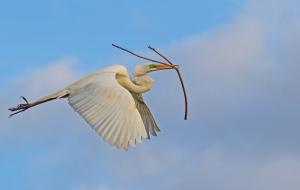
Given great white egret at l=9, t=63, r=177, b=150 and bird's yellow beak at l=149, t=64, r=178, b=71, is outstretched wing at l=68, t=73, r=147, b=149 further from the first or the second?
bird's yellow beak at l=149, t=64, r=178, b=71

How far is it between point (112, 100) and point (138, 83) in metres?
1.61

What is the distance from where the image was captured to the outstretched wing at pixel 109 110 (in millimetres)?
16734

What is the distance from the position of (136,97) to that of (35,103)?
159 cm

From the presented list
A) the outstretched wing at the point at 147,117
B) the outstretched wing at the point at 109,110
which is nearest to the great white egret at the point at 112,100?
the outstretched wing at the point at 109,110

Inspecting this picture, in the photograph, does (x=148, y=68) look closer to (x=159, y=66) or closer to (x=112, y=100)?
(x=159, y=66)

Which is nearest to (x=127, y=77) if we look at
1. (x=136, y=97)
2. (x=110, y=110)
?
(x=136, y=97)

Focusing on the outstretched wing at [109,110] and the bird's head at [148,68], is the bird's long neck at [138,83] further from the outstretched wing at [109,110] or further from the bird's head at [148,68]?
the outstretched wing at [109,110]

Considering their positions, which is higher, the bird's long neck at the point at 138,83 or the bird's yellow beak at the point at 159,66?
the bird's yellow beak at the point at 159,66

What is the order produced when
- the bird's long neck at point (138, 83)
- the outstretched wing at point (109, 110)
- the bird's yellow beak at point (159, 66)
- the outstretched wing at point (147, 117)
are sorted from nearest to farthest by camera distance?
the outstretched wing at point (109, 110), the bird's yellow beak at point (159, 66), the bird's long neck at point (138, 83), the outstretched wing at point (147, 117)

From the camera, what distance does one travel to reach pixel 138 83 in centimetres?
1886

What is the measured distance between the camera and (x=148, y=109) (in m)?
19.6

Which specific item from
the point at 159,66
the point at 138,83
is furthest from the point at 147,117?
the point at 159,66

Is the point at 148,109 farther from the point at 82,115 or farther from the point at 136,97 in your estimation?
the point at 82,115

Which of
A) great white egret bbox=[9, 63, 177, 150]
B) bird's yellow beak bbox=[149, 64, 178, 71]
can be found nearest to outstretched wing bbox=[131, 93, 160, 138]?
great white egret bbox=[9, 63, 177, 150]
